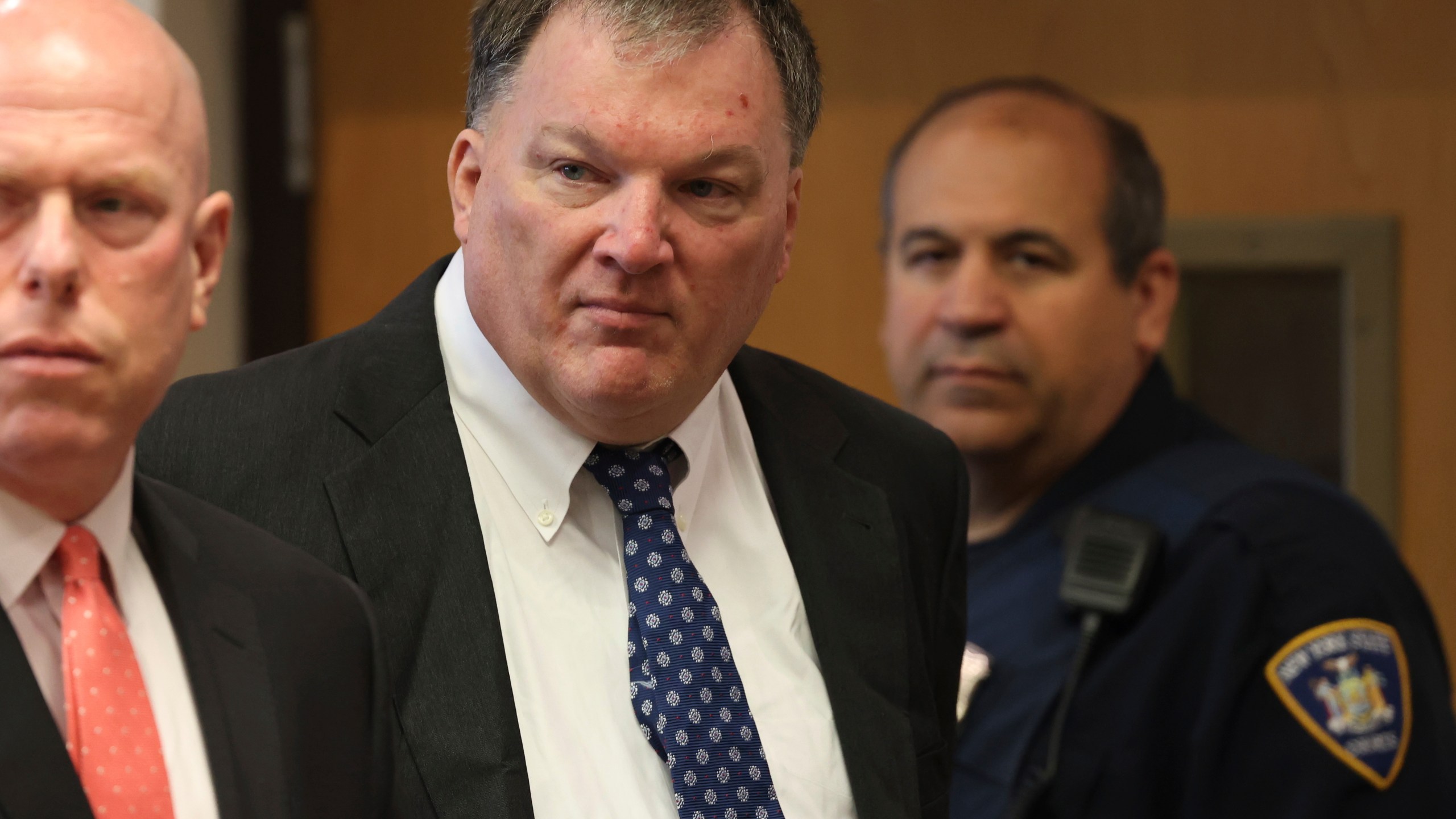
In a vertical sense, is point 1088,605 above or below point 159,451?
below

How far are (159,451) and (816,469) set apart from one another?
1.70 ft

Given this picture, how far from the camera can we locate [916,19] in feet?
7.20

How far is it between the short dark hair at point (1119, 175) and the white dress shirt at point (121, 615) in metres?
1.31

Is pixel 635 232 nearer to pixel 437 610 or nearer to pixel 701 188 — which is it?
pixel 701 188

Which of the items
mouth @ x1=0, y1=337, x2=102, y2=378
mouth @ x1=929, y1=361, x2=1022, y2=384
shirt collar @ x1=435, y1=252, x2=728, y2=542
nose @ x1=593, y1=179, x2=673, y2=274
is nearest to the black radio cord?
mouth @ x1=929, y1=361, x2=1022, y2=384

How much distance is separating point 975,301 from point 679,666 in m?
0.81

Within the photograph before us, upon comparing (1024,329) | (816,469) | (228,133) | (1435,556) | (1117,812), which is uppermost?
(228,133)

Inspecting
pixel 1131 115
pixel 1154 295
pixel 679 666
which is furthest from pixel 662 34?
pixel 1131 115

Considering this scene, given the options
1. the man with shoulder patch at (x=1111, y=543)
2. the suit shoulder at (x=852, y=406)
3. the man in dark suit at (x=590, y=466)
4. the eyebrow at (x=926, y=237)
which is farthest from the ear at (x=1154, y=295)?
the man in dark suit at (x=590, y=466)

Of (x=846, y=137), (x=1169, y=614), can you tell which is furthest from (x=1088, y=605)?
(x=846, y=137)

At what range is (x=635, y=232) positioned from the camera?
3.29 ft

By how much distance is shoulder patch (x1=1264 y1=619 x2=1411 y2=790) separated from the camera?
1530 millimetres

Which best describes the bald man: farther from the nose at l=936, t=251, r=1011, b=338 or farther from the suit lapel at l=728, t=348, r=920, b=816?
the nose at l=936, t=251, r=1011, b=338

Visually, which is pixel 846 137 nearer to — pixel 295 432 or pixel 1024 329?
pixel 1024 329
